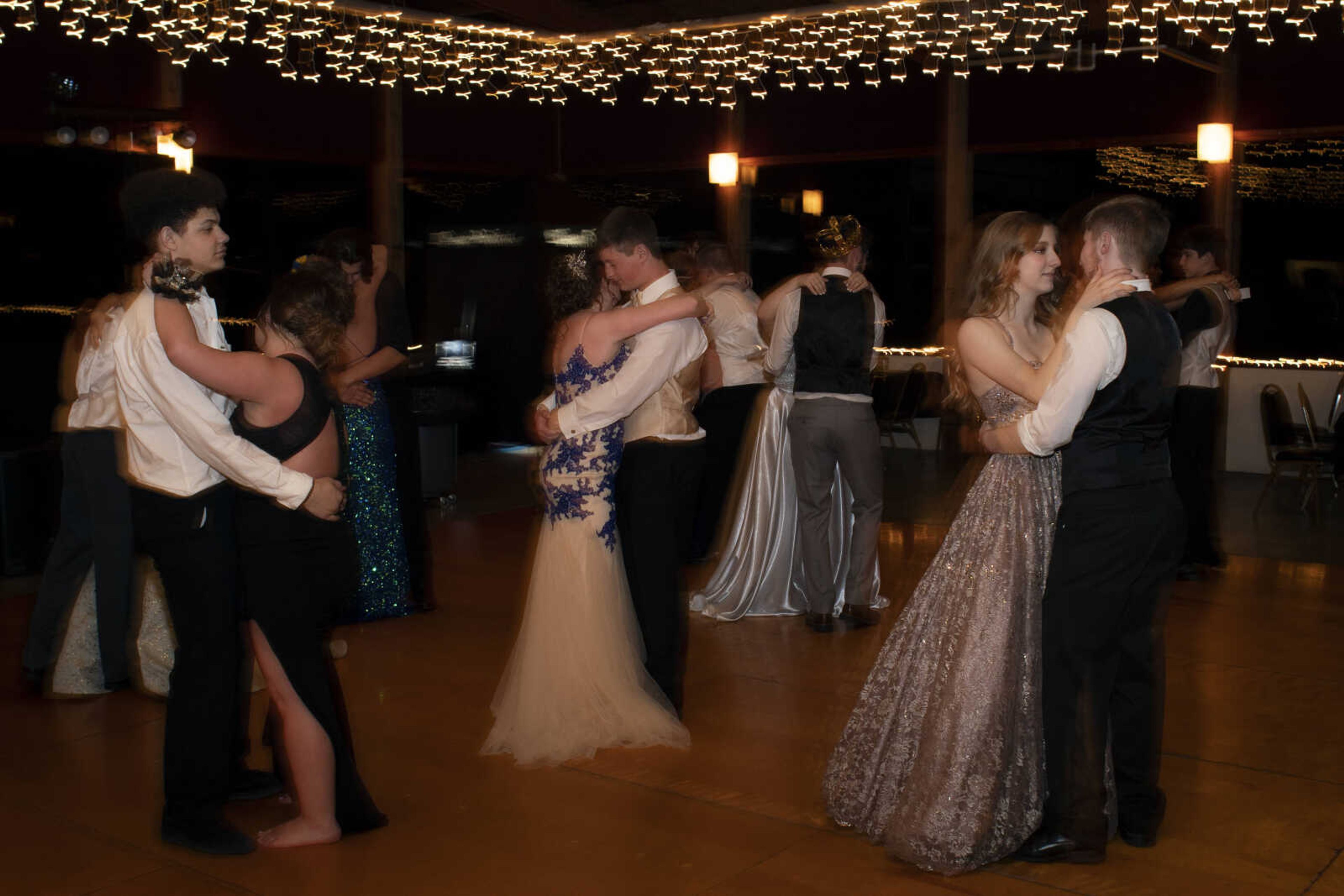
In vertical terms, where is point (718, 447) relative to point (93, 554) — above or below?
above

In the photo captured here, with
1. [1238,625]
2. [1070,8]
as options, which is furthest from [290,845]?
[1070,8]

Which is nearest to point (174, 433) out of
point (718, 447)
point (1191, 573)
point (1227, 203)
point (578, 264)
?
point (578, 264)

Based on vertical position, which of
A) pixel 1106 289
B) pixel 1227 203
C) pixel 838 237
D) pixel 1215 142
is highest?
pixel 1215 142

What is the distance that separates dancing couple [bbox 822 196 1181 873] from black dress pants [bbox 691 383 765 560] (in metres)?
3.13

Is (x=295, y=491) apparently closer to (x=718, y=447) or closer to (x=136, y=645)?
(x=136, y=645)

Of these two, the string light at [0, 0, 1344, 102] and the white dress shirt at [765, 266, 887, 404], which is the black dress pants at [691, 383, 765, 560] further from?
the string light at [0, 0, 1344, 102]

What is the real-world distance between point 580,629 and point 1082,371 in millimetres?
1695

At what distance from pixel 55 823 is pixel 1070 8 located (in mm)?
6476

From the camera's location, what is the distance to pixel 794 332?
5.38 metres

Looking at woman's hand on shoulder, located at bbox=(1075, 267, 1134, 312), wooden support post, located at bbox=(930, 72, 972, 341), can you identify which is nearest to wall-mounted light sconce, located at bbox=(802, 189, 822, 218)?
wooden support post, located at bbox=(930, 72, 972, 341)

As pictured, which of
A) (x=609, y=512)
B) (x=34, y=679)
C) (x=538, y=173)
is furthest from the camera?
(x=538, y=173)

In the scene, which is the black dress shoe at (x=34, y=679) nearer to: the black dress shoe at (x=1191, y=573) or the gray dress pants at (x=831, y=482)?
the gray dress pants at (x=831, y=482)

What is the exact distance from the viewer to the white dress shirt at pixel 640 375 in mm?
3836

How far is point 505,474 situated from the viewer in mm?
10156
